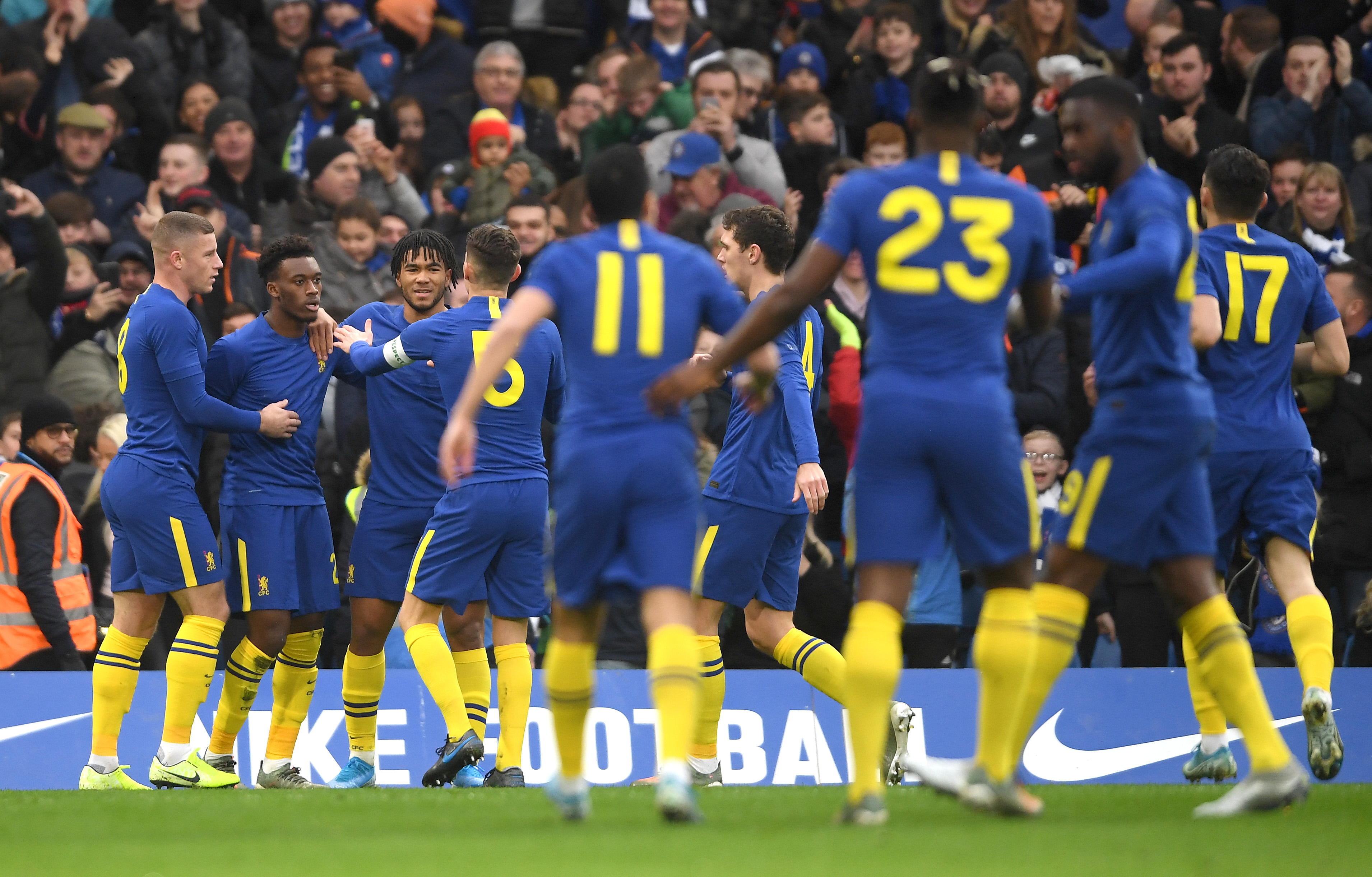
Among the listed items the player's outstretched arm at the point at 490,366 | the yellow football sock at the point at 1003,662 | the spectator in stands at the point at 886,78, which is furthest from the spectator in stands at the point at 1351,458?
the player's outstretched arm at the point at 490,366

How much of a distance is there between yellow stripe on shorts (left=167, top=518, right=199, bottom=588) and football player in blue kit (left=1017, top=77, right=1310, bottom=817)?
14.6 feet

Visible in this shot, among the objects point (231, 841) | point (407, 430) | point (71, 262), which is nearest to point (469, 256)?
point (407, 430)

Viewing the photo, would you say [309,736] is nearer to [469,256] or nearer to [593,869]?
[469,256]

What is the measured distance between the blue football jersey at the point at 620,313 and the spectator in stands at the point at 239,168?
28.6 feet

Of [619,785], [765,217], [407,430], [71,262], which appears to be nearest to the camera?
[765,217]

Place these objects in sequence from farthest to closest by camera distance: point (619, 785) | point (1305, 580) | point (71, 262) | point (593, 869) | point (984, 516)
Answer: point (71, 262) → point (619, 785) → point (1305, 580) → point (984, 516) → point (593, 869)

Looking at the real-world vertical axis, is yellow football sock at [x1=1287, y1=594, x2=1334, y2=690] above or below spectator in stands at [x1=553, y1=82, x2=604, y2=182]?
below

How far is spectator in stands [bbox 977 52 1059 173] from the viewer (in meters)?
13.5

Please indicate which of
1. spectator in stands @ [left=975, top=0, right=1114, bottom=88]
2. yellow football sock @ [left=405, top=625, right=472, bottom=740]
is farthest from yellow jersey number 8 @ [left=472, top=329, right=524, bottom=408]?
spectator in stands @ [left=975, top=0, right=1114, bottom=88]

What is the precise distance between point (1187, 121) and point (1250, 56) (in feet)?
5.48

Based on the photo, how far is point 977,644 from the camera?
563 centimetres

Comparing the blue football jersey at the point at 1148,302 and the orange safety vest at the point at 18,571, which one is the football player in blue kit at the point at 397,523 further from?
the blue football jersey at the point at 1148,302

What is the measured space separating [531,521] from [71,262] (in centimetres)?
613

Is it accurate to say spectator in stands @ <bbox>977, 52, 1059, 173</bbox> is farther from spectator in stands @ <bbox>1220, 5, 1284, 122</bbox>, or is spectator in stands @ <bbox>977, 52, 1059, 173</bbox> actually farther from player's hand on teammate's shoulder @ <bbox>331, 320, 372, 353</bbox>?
player's hand on teammate's shoulder @ <bbox>331, 320, 372, 353</bbox>
